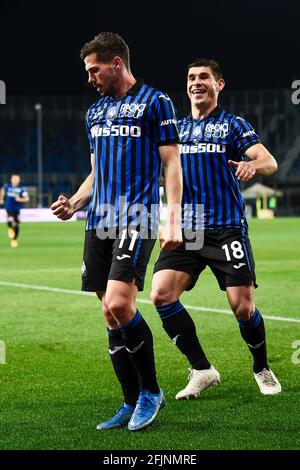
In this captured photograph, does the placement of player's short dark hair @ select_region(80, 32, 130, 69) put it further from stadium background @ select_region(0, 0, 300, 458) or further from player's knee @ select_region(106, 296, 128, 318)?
stadium background @ select_region(0, 0, 300, 458)

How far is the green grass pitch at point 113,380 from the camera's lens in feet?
16.4

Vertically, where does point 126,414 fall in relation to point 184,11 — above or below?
below

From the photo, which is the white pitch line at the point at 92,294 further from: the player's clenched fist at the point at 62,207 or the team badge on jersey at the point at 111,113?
the team badge on jersey at the point at 111,113

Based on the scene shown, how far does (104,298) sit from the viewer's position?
17.8 feet

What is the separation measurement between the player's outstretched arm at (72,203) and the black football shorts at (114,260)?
23 cm

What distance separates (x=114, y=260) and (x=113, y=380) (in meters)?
1.87

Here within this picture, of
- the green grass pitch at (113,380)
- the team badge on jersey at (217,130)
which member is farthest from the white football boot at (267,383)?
the team badge on jersey at (217,130)

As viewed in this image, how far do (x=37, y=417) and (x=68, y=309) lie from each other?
20.0ft

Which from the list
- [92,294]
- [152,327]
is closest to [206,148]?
[152,327]

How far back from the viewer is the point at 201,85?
6.77m

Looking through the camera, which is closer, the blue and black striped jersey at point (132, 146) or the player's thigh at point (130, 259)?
the player's thigh at point (130, 259)

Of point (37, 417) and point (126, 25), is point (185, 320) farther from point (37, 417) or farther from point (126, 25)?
point (126, 25)

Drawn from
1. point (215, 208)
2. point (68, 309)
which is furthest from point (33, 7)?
point (215, 208)

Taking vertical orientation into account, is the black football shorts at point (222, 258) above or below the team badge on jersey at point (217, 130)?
below
